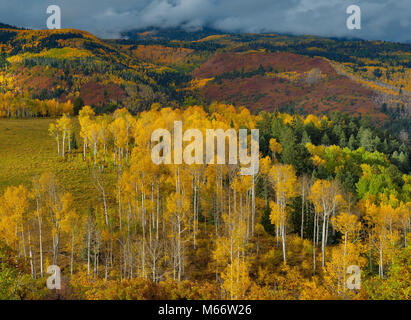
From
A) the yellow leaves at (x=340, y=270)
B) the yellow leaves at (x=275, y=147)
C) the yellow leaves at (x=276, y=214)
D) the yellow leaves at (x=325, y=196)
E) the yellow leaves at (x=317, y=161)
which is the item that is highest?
the yellow leaves at (x=275, y=147)

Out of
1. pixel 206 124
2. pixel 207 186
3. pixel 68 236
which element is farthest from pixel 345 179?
pixel 68 236

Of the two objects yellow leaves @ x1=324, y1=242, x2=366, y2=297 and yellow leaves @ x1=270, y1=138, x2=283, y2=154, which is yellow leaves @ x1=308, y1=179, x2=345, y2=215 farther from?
yellow leaves @ x1=270, y1=138, x2=283, y2=154

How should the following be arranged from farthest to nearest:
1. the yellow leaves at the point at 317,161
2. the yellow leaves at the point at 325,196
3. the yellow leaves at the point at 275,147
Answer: the yellow leaves at the point at 275,147
the yellow leaves at the point at 317,161
the yellow leaves at the point at 325,196

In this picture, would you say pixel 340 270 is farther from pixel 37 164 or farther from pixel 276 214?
pixel 37 164

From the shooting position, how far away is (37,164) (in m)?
71.2

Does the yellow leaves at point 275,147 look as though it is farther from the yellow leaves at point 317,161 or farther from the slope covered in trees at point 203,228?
the yellow leaves at point 317,161

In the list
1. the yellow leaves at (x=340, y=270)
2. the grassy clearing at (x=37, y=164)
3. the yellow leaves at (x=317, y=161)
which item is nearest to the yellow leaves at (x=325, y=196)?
the yellow leaves at (x=340, y=270)

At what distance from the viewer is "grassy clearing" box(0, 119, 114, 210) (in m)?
60.7

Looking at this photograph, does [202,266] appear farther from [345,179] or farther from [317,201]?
[345,179]

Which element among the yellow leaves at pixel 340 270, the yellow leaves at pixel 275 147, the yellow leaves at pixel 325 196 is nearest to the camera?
the yellow leaves at pixel 340 270

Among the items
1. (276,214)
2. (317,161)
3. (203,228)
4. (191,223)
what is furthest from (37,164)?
(317,161)

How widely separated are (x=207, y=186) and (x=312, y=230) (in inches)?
859

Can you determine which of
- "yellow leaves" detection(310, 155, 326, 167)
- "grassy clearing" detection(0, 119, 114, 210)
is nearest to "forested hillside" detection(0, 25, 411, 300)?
"grassy clearing" detection(0, 119, 114, 210)

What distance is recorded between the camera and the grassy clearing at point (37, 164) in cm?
6072
